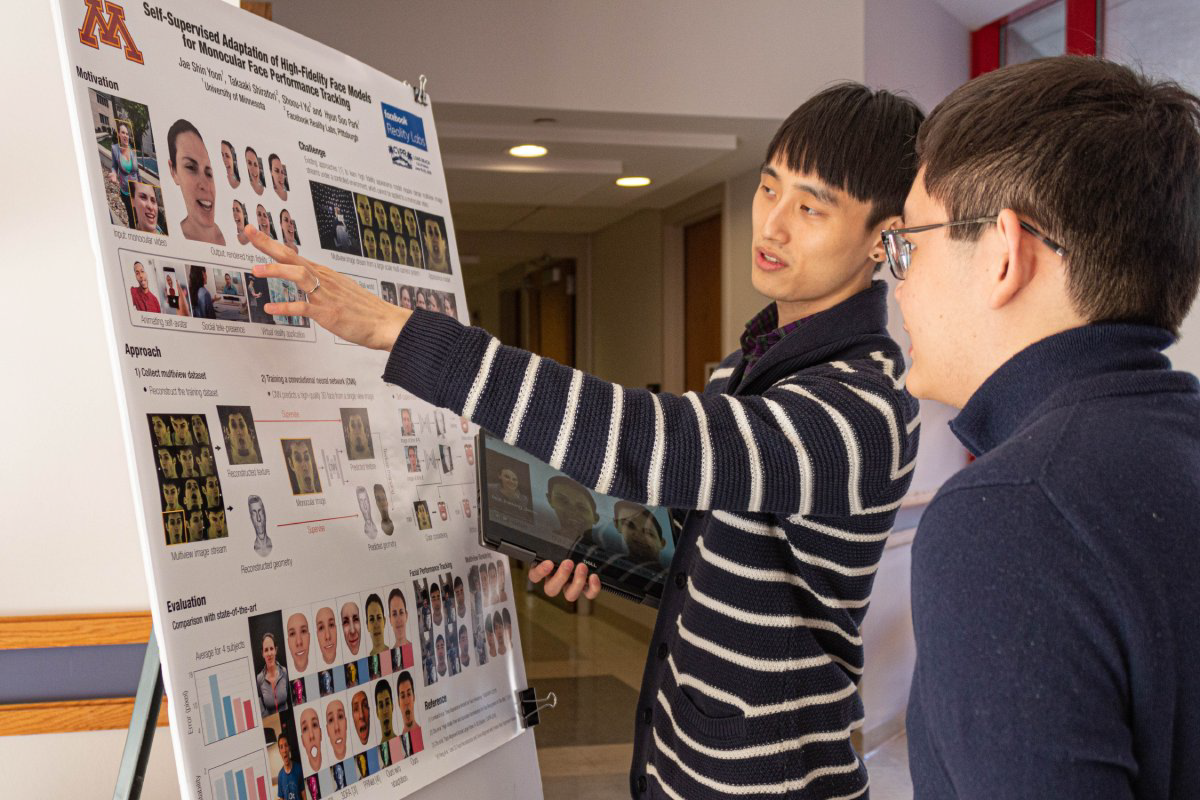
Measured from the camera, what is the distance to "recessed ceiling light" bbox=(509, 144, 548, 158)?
12.8 ft

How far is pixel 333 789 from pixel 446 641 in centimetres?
29

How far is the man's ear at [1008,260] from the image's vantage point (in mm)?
675

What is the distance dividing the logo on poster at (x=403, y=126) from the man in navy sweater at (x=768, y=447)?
482 mm

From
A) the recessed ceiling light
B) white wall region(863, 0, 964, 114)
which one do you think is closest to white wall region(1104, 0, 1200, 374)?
white wall region(863, 0, 964, 114)

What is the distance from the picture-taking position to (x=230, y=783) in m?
1.06

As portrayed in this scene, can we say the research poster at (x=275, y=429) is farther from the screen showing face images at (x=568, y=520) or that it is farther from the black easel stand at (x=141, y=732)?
the black easel stand at (x=141, y=732)

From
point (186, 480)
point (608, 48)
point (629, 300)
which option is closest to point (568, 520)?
point (186, 480)

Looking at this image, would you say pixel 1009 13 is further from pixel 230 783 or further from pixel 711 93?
pixel 230 783

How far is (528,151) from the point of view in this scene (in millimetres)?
4008

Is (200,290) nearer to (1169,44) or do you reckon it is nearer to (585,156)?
(585,156)

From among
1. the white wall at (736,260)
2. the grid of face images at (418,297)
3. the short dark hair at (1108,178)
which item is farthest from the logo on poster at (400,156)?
the white wall at (736,260)

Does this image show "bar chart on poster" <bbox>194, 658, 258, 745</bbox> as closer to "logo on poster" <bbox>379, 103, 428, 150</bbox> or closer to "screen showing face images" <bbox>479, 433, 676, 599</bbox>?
"screen showing face images" <bbox>479, 433, 676, 599</bbox>

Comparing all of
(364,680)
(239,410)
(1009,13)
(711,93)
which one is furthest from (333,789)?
(1009,13)

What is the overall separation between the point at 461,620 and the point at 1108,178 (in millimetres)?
1121
